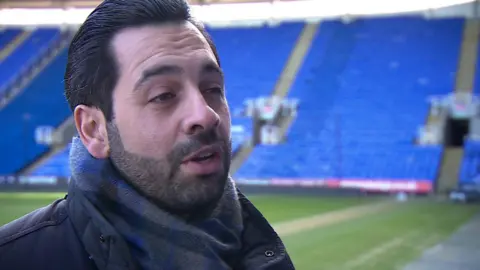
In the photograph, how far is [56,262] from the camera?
0.88m

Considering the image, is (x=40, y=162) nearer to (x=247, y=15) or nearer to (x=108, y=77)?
(x=247, y=15)

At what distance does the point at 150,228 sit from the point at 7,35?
886 inches

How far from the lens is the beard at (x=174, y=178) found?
82cm

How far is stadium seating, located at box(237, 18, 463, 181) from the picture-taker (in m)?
18.0

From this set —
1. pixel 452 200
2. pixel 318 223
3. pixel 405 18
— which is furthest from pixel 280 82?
pixel 318 223

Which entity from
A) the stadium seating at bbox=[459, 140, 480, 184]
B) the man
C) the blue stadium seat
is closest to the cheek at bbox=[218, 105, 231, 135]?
the man

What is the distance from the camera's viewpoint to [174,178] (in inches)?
32.4

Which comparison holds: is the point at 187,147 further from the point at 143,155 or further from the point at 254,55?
the point at 254,55

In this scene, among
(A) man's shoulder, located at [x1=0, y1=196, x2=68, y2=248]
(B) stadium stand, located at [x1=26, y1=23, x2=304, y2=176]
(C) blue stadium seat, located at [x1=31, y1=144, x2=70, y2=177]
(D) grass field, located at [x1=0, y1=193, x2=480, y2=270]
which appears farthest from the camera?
(B) stadium stand, located at [x1=26, y1=23, x2=304, y2=176]

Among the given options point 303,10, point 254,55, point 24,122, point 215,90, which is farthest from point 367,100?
point 215,90

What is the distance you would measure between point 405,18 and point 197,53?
23.7 m

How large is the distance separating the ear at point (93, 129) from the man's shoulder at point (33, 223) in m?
0.16

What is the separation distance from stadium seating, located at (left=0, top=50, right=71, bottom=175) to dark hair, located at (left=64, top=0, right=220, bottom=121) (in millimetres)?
15945

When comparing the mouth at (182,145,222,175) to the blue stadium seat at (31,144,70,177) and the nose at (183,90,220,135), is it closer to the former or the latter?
→ the nose at (183,90,220,135)
